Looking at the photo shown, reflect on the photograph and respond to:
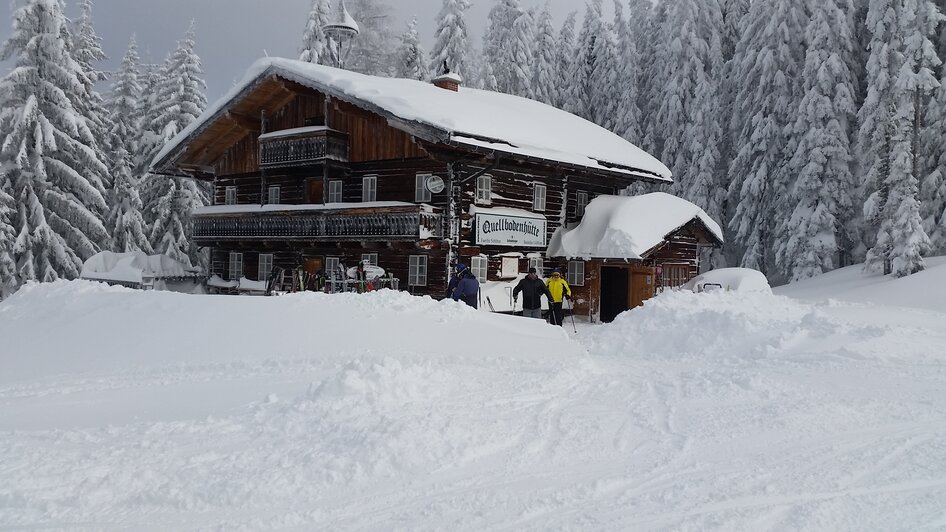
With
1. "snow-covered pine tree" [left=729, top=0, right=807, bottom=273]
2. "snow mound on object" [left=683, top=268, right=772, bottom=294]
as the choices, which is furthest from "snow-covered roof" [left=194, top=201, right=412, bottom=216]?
"snow-covered pine tree" [left=729, top=0, right=807, bottom=273]

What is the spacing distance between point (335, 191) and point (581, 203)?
372 inches

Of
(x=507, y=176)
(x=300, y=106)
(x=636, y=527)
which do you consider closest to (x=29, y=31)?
(x=300, y=106)

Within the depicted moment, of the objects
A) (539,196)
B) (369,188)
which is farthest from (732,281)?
(369,188)

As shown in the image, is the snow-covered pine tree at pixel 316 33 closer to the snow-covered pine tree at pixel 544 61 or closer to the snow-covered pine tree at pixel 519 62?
the snow-covered pine tree at pixel 519 62

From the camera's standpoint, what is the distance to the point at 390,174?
23031mm

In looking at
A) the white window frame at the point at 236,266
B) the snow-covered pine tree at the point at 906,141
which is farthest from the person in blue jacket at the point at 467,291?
the snow-covered pine tree at the point at 906,141

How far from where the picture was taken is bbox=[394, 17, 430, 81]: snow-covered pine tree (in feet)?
148

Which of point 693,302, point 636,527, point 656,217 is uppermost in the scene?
point 656,217

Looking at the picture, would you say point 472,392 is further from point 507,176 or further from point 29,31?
point 29,31

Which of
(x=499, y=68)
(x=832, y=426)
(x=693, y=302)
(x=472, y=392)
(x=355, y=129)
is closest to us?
(x=832, y=426)

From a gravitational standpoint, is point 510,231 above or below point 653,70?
below

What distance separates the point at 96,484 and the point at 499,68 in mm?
42667

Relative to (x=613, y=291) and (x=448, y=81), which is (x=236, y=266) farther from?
(x=613, y=291)

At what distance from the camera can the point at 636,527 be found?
503 centimetres
